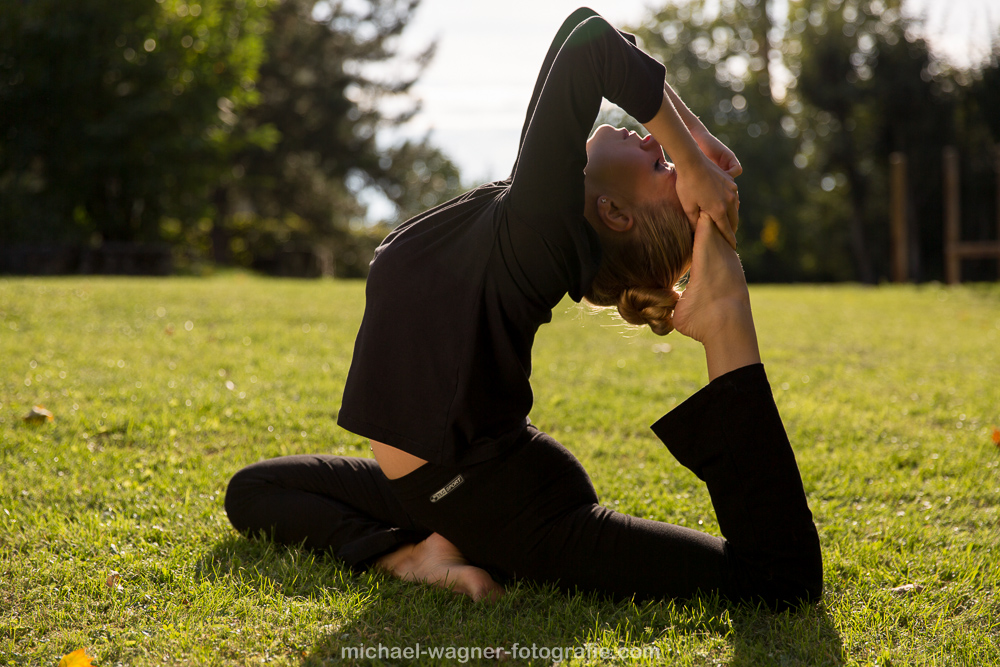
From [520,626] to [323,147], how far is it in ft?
76.8

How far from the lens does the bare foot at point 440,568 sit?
199 centimetres

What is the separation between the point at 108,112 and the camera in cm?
1504

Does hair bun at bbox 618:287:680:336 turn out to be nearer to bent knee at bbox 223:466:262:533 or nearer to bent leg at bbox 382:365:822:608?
bent leg at bbox 382:365:822:608

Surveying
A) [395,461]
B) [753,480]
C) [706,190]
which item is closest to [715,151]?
[706,190]

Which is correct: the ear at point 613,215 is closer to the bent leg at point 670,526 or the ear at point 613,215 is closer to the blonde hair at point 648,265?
the blonde hair at point 648,265

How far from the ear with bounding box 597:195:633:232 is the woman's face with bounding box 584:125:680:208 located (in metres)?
0.03

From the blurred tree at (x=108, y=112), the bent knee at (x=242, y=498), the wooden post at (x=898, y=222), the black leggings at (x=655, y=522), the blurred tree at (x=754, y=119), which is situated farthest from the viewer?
the blurred tree at (x=754, y=119)

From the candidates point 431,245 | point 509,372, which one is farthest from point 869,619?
point 431,245

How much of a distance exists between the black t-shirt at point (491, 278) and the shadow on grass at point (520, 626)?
40 cm

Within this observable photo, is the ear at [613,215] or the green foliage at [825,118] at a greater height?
the green foliage at [825,118]

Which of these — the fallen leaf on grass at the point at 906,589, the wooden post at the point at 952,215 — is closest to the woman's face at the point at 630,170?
the fallen leaf on grass at the point at 906,589

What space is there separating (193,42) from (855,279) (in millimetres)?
22030

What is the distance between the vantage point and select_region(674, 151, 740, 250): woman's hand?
6.23ft

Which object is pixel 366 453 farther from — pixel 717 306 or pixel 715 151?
pixel 715 151
